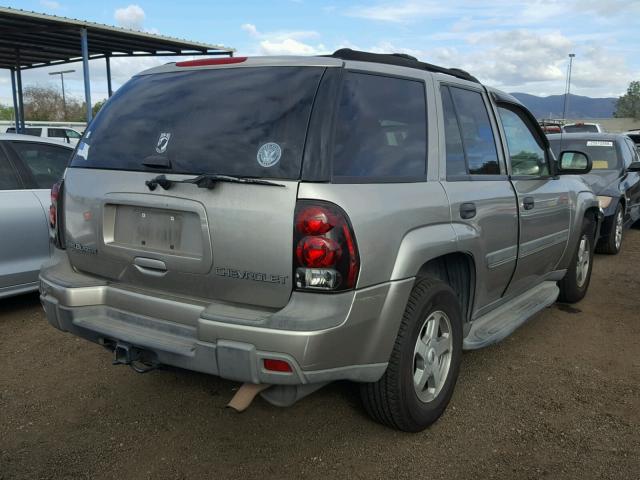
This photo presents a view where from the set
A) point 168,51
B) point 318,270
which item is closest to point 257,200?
point 318,270

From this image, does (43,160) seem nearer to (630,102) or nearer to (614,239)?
(614,239)

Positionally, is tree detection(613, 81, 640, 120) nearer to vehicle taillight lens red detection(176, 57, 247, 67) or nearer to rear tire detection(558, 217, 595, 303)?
rear tire detection(558, 217, 595, 303)

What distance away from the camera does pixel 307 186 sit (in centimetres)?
236

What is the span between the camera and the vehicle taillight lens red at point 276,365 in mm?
2326

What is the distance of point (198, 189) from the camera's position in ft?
8.27

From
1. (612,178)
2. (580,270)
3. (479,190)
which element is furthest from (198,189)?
(612,178)

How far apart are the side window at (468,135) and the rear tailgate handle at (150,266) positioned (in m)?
1.59

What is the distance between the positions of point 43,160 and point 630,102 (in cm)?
9528

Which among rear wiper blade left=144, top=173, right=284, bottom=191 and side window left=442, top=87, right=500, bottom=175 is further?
side window left=442, top=87, right=500, bottom=175

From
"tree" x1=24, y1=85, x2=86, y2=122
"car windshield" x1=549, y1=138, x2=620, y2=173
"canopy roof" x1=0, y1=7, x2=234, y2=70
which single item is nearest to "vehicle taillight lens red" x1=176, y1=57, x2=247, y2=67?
"car windshield" x1=549, y1=138, x2=620, y2=173

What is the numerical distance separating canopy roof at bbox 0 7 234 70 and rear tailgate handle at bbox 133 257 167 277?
1202 centimetres

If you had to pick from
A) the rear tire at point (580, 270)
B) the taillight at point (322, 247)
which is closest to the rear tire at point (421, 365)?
the taillight at point (322, 247)

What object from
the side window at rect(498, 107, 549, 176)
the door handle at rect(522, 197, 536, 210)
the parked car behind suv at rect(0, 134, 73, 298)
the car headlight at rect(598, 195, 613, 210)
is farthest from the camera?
the car headlight at rect(598, 195, 613, 210)

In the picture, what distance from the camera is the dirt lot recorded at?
8.97ft
